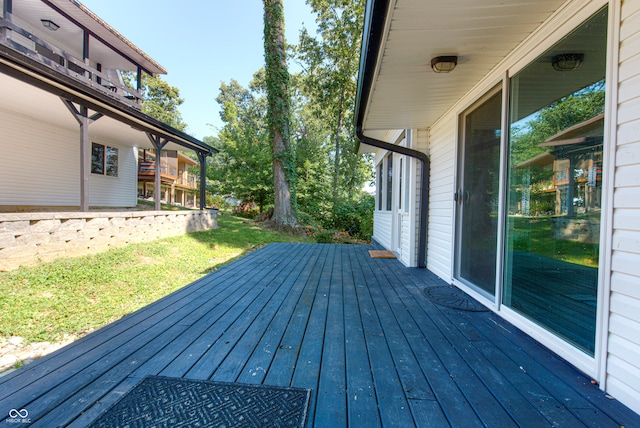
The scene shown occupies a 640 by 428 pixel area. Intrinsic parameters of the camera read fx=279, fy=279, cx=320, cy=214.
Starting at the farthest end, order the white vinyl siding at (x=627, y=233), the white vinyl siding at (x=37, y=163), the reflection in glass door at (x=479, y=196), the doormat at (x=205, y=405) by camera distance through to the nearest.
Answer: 1. the white vinyl siding at (x=37, y=163)
2. the reflection in glass door at (x=479, y=196)
3. the white vinyl siding at (x=627, y=233)
4. the doormat at (x=205, y=405)

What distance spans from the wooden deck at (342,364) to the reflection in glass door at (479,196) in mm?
555

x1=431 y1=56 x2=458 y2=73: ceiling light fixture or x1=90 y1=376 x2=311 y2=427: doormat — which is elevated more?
x1=431 y1=56 x2=458 y2=73: ceiling light fixture

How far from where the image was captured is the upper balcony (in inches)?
258

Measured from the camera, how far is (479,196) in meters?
2.78

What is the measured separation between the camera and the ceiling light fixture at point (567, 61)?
1.71 meters

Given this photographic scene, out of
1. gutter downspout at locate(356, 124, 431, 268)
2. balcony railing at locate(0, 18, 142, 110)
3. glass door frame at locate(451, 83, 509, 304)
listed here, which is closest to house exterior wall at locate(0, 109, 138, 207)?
balcony railing at locate(0, 18, 142, 110)

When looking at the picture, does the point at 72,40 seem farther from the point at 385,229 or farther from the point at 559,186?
the point at 559,186

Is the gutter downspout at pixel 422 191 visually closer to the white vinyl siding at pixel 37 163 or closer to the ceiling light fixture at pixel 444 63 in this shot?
the ceiling light fixture at pixel 444 63

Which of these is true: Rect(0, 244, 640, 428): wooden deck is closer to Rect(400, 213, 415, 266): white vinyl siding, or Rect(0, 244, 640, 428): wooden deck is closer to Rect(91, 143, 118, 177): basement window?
Rect(400, 213, 415, 266): white vinyl siding

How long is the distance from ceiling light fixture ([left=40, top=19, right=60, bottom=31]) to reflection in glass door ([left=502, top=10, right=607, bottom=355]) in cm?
1137

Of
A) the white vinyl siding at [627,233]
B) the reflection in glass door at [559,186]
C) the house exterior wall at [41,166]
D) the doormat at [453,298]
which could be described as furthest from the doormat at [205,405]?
the house exterior wall at [41,166]

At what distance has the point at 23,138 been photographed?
733cm

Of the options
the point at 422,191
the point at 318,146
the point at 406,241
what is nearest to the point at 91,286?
the point at 406,241

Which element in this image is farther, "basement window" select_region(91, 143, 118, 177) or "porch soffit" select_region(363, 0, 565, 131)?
"basement window" select_region(91, 143, 118, 177)
